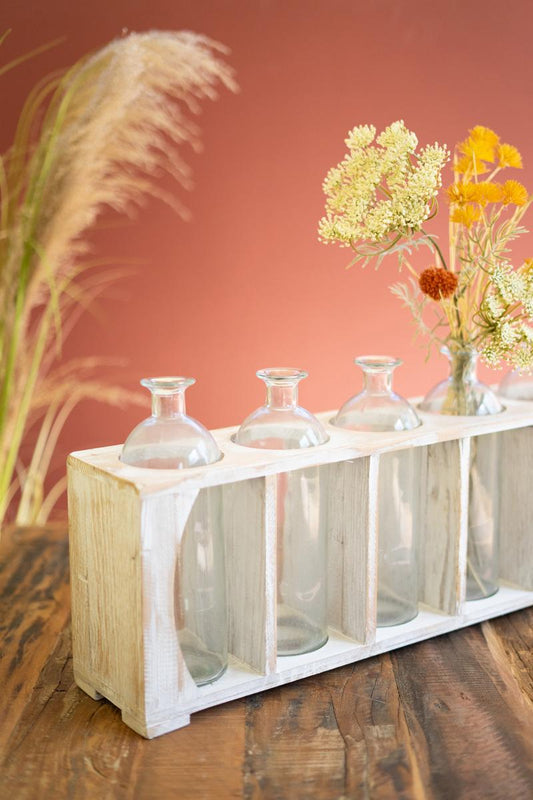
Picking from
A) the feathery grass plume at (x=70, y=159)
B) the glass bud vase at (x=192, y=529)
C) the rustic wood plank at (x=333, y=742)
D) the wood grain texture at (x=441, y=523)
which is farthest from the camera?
the feathery grass plume at (x=70, y=159)

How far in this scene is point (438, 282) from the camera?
51.8 inches

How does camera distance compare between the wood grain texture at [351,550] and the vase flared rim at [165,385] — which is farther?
the wood grain texture at [351,550]

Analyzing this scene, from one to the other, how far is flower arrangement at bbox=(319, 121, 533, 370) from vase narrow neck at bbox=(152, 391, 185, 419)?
362 millimetres

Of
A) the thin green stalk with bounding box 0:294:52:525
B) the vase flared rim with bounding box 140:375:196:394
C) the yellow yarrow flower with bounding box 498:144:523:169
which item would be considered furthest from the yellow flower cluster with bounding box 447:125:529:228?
the thin green stalk with bounding box 0:294:52:525

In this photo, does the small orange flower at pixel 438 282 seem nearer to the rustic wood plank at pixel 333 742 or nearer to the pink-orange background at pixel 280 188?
the rustic wood plank at pixel 333 742

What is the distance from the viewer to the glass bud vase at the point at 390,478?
4.28ft

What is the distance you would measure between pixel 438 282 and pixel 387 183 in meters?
0.16

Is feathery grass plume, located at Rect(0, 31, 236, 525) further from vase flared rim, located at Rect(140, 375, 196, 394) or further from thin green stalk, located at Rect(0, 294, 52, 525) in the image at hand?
vase flared rim, located at Rect(140, 375, 196, 394)

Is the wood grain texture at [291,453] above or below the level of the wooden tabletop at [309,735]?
above

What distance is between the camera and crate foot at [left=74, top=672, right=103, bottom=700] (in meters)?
1.19

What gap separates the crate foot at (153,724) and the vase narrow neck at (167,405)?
0.36 meters

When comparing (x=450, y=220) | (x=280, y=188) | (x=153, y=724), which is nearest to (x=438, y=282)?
(x=450, y=220)

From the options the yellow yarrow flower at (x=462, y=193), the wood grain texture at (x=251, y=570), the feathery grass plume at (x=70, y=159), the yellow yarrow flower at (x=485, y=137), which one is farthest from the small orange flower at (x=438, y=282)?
the feathery grass plume at (x=70, y=159)

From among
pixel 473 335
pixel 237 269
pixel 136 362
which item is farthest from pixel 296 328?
pixel 473 335
